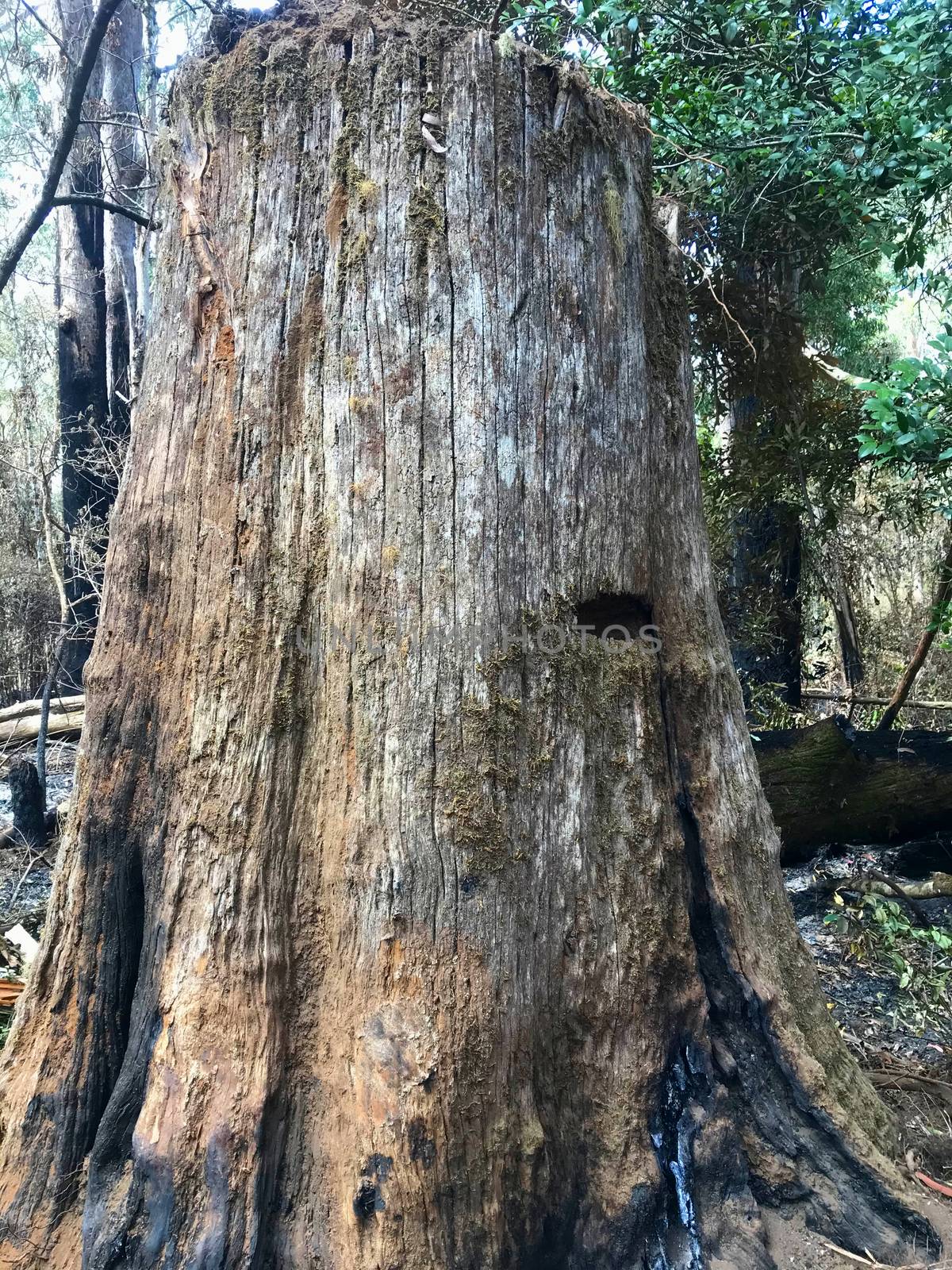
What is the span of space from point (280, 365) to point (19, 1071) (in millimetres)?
1916

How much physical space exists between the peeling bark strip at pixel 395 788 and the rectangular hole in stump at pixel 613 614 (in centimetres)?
3

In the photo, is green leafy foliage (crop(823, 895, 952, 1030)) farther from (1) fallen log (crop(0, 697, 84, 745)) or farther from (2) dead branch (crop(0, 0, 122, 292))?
(1) fallen log (crop(0, 697, 84, 745))

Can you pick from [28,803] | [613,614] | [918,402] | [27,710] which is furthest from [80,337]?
[613,614]

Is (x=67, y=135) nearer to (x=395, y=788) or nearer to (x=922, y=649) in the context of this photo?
(x=395, y=788)

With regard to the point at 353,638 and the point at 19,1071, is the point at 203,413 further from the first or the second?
the point at 19,1071

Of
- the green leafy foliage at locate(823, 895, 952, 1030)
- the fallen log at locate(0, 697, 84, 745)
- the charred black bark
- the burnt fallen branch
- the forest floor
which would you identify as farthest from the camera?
the fallen log at locate(0, 697, 84, 745)

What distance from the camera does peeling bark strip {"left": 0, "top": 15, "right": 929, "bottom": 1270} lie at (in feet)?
6.76

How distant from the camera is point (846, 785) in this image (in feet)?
16.3

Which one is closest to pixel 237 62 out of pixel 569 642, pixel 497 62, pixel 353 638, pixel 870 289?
pixel 497 62

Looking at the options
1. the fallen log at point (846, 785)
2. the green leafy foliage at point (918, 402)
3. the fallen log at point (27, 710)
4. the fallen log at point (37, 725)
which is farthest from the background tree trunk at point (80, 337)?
the green leafy foliage at point (918, 402)

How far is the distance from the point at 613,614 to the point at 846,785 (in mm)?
3153

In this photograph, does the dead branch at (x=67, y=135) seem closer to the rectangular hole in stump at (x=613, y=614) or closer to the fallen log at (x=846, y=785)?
the rectangular hole in stump at (x=613, y=614)

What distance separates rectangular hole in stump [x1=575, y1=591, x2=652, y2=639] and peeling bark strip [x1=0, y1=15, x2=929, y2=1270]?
27 millimetres

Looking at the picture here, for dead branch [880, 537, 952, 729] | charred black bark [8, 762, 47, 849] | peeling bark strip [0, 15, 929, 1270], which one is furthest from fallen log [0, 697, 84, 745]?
dead branch [880, 537, 952, 729]
